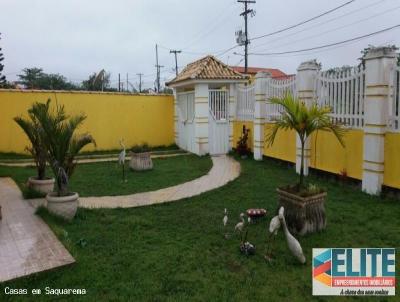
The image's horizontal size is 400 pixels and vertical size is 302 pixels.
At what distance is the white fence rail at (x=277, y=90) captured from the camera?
939 cm

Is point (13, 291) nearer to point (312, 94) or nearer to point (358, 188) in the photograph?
point (358, 188)

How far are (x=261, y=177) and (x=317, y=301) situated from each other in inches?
215

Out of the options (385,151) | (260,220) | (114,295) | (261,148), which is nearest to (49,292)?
(114,295)

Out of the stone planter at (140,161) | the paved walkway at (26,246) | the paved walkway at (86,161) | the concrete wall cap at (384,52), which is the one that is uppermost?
the concrete wall cap at (384,52)

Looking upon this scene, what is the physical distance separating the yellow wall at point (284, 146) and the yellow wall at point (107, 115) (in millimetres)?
6039

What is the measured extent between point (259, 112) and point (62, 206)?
264 inches

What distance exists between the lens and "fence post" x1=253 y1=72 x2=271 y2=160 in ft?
35.5

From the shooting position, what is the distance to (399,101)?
21.2ft

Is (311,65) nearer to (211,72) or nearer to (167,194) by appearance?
(167,194)

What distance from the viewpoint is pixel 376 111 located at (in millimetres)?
6805

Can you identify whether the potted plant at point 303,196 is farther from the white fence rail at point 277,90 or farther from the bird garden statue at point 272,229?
the white fence rail at point 277,90

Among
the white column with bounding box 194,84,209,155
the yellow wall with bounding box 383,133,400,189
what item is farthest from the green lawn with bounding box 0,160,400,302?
the white column with bounding box 194,84,209,155

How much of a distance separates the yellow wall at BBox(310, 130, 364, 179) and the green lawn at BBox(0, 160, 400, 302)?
621mm

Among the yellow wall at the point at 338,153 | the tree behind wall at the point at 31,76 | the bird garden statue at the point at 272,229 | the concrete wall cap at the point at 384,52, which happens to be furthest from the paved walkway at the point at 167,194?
the tree behind wall at the point at 31,76
